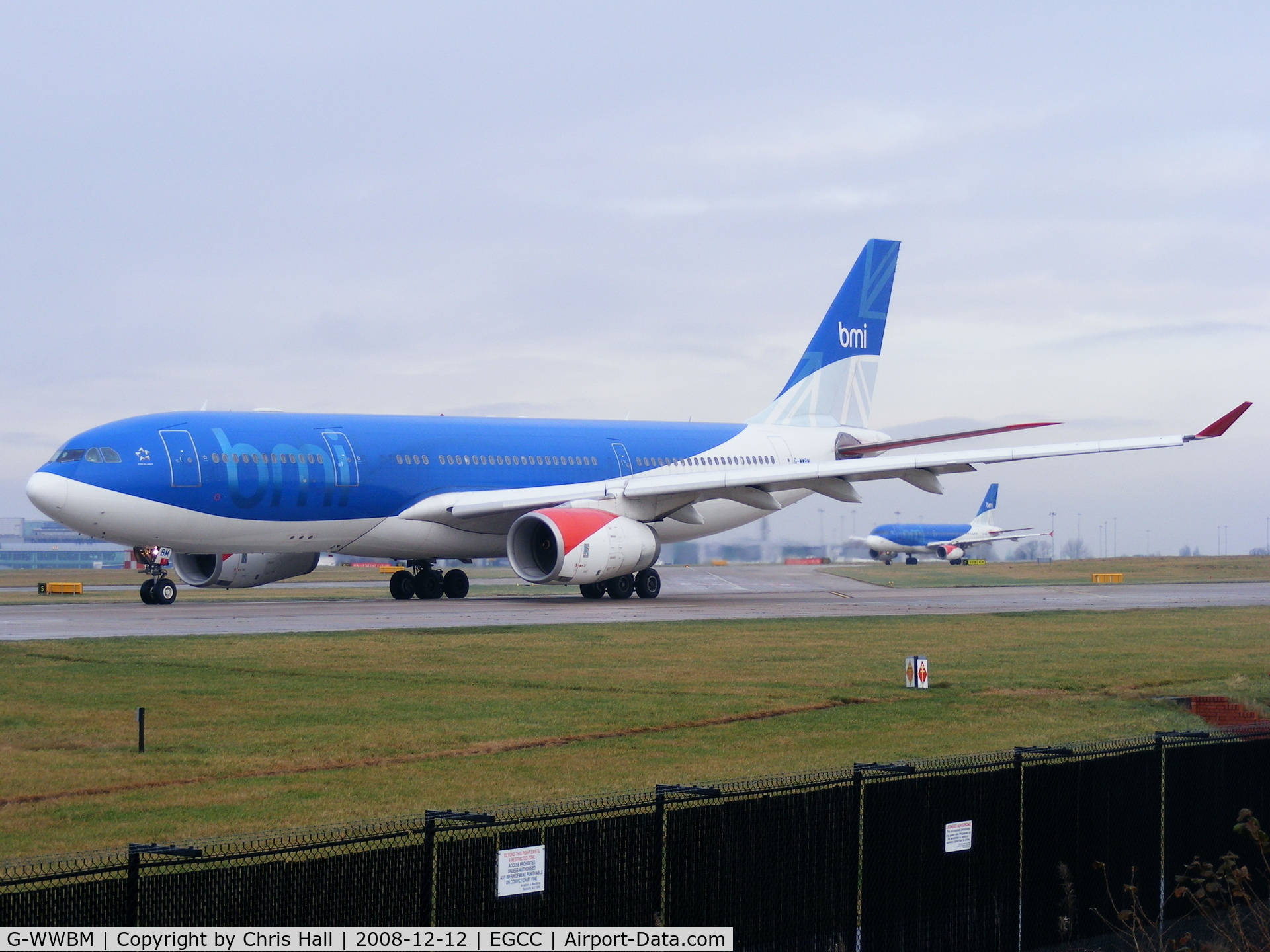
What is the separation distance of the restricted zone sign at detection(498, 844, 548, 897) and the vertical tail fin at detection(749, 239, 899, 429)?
38.9 metres

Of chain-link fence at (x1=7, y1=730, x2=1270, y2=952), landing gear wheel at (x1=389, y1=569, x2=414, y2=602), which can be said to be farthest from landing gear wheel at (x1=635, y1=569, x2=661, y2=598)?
chain-link fence at (x1=7, y1=730, x2=1270, y2=952)

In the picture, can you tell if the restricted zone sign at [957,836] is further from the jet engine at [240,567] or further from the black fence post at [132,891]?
the jet engine at [240,567]

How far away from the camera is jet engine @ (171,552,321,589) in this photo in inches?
1470

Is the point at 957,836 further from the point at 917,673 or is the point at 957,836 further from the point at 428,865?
the point at 917,673

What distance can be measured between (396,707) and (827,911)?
Result: 855cm

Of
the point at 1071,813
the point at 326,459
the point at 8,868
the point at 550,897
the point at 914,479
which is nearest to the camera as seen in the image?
the point at 550,897

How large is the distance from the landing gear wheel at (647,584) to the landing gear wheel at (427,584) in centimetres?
572

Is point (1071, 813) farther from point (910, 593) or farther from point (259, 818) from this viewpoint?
point (910, 593)

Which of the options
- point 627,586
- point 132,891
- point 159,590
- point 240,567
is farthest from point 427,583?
point 132,891

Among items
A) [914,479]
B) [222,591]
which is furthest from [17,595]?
[914,479]

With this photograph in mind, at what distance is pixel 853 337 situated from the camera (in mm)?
48406

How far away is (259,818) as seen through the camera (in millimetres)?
11156

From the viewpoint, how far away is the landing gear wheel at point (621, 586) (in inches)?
1539
